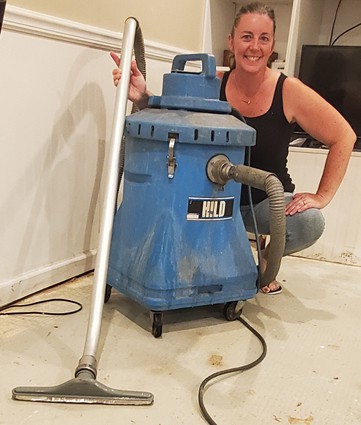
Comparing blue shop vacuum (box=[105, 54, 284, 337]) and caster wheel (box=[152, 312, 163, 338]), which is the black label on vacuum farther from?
caster wheel (box=[152, 312, 163, 338])

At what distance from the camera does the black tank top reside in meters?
1.52

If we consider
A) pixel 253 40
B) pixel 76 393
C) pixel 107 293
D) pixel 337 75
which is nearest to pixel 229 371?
pixel 76 393

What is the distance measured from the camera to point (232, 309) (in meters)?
1.38

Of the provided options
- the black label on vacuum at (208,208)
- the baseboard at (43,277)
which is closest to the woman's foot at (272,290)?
the black label on vacuum at (208,208)

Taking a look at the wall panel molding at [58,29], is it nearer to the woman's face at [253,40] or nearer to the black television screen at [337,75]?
the woman's face at [253,40]

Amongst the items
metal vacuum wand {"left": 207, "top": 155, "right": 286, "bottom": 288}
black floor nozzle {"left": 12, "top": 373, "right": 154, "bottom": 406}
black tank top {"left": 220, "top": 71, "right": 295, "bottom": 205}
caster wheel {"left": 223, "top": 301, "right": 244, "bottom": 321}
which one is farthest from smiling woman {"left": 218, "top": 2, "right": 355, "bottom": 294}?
black floor nozzle {"left": 12, "top": 373, "right": 154, "bottom": 406}

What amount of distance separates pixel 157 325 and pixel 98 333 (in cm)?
23

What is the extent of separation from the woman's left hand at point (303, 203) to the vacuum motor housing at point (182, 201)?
0.75ft

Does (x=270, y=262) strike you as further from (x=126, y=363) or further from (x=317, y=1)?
(x=317, y=1)

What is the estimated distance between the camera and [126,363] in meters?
1.13

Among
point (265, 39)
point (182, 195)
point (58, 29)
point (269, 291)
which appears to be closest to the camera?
point (182, 195)

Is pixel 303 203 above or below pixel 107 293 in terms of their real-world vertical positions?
above

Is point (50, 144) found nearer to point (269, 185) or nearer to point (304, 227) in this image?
point (269, 185)

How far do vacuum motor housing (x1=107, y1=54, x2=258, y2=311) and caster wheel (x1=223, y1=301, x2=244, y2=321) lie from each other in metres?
0.05
